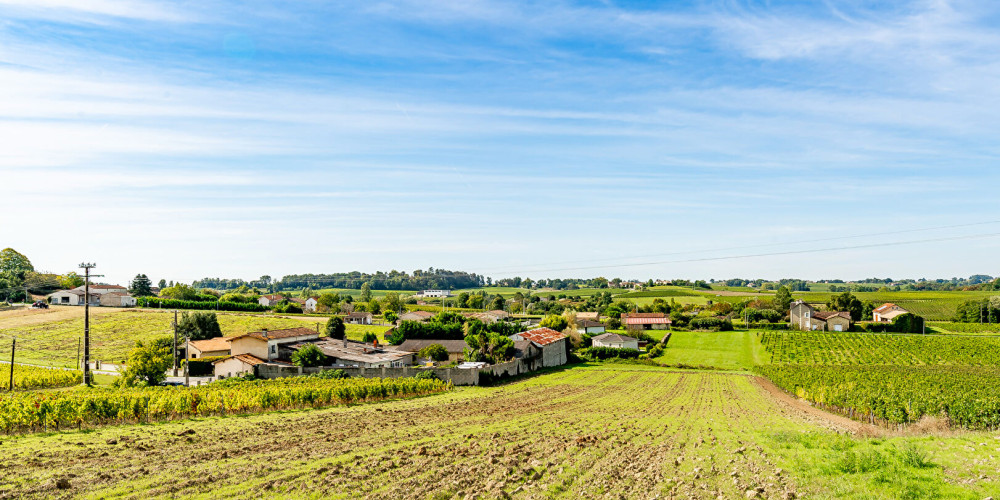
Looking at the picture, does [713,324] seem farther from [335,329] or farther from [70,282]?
[70,282]

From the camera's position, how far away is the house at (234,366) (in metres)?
52.5

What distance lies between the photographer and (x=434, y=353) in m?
64.8

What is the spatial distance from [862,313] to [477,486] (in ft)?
404

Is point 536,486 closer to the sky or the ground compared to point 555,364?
closer to the sky

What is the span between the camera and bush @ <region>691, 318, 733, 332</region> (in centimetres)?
10475

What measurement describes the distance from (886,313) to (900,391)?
3160 inches

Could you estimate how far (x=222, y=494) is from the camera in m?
14.3

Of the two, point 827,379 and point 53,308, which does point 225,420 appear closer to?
point 827,379

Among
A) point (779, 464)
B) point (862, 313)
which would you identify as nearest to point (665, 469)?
point (779, 464)

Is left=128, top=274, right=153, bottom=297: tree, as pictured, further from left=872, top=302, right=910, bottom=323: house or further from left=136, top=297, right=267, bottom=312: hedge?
left=872, top=302, right=910, bottom=323: house

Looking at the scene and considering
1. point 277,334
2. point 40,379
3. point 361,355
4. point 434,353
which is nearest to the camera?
point 40,379

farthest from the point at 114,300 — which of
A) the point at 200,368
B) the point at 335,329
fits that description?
the point at 200,368

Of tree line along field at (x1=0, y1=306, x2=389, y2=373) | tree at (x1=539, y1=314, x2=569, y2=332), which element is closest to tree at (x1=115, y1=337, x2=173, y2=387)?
tree line along field at (x1=0, y1=306, x2=389, y2=373)

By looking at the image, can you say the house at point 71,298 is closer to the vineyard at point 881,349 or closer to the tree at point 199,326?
the tree at point 199,326
